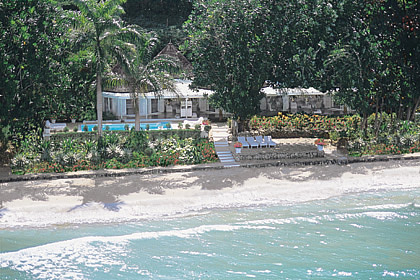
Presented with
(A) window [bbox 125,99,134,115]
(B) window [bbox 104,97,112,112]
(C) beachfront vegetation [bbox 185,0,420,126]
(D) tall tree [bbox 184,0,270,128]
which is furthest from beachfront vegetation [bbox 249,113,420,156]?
(B) window [bbox 104,97,112,112]

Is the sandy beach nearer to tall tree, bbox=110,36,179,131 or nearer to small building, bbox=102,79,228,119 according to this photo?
tall tree, bbox=110,36,179,131

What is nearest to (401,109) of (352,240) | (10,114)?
(352,240)

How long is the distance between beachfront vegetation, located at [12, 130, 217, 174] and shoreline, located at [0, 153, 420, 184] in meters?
0.54

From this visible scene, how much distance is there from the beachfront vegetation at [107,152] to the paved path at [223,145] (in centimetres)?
63

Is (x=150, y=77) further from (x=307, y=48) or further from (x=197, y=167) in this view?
(x=307, y=48)

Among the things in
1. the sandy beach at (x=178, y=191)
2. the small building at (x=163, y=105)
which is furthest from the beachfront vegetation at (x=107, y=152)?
the small building at (x=163, y=105)

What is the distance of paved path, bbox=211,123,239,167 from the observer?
28141 millimetres

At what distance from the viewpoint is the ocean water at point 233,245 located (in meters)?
17.2

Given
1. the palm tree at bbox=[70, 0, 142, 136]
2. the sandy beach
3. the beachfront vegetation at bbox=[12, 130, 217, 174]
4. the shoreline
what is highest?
the palm tree at bbox=[70, 0, 142, 136]

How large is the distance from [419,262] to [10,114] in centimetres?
2071

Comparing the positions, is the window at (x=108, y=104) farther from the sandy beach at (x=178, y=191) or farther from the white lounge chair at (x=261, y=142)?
the sandy beach at (x=178, y=191)

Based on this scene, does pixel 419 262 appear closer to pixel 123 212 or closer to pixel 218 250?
pixel 218 250

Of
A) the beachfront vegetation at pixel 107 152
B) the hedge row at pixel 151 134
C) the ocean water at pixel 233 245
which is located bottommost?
the ocean water at pixel 233 245

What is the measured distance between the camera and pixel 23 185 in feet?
79.8
